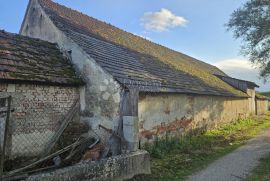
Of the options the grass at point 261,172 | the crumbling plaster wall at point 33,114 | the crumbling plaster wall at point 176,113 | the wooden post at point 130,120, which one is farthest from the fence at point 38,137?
the grass at point 261,172

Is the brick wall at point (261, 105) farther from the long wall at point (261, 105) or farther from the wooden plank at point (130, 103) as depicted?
the wooden plank at point (130, 103)

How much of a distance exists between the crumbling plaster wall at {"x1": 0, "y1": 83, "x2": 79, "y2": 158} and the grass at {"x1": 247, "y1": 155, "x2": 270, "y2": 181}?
599cm

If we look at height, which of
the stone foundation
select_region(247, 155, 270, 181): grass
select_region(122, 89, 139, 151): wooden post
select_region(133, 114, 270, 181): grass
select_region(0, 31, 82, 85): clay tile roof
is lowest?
select_region(247, 155, 270, 181): grass

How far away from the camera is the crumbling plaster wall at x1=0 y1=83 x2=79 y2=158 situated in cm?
820

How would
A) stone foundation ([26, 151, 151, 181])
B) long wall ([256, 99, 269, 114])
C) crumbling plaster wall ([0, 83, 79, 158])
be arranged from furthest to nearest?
long wall ([256, 99, 269, 114]) → crumbling plaster wall ([0, 83, 79, 158]) → stone foundation ([26, 151, 151, 181])

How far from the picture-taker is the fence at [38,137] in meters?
7.98

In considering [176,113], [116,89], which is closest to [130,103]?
[116,89]

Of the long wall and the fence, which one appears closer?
the fence

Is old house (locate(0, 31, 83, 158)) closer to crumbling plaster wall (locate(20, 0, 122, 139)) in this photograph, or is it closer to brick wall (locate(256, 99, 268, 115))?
crumbling plaster wall (locate(20, 0, 122, 139))

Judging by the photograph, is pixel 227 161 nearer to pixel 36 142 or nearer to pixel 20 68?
pixel 36 142

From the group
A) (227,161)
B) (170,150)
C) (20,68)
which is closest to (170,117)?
(170,150)

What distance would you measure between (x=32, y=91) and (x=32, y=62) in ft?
3.96

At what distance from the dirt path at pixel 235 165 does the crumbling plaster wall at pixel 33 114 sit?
4.45 metres

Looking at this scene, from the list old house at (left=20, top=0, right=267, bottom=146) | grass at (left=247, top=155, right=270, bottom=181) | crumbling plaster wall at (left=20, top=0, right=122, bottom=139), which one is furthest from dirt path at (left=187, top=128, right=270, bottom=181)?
crumbling plaster wall at (left=20, top=0, right=122, bottom=139)
